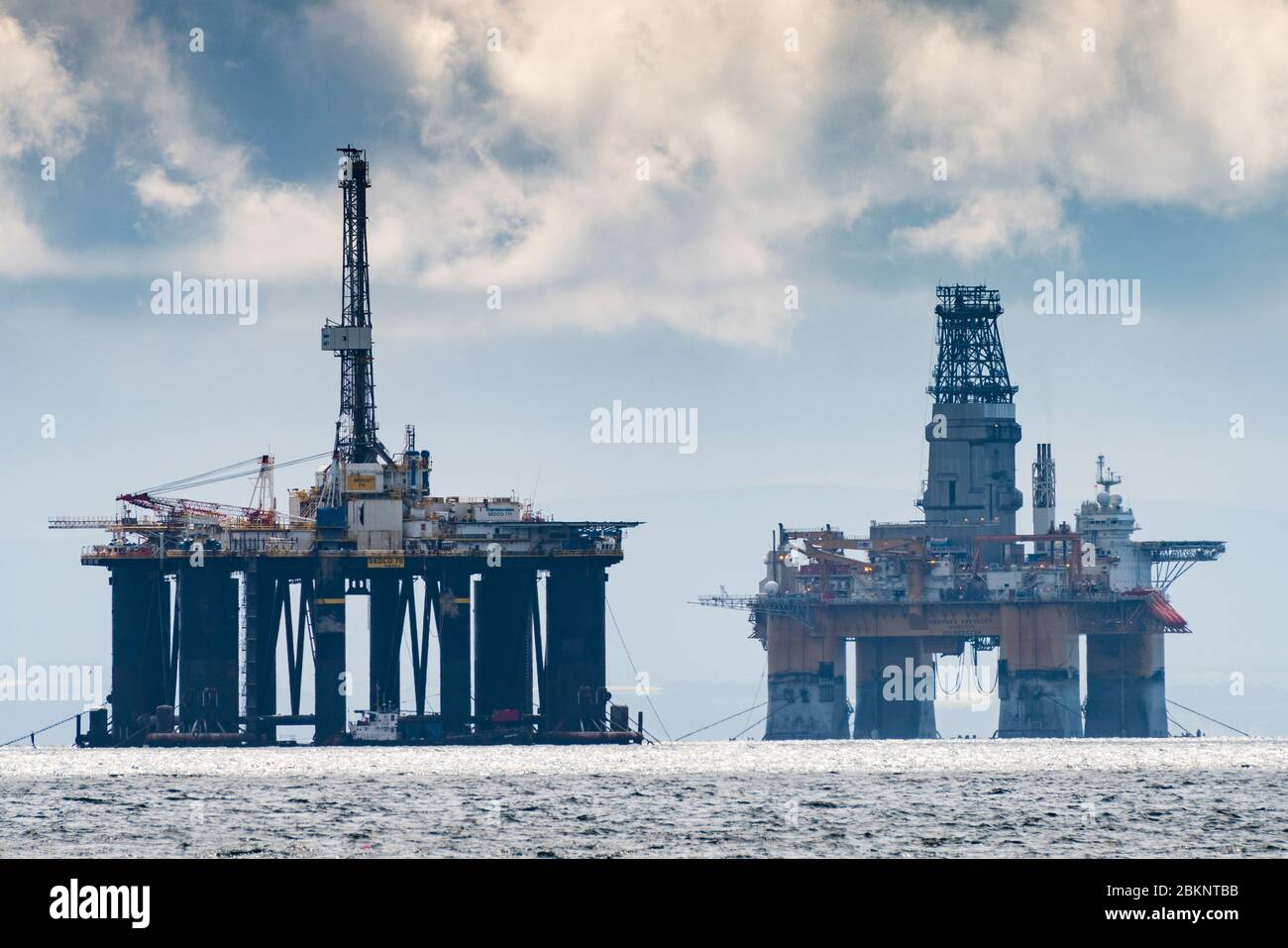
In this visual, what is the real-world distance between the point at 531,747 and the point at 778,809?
4904cm

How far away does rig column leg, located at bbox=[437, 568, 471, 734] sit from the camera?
13450 centimetres

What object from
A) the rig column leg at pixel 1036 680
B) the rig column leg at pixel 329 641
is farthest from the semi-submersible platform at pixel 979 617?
the rig column leg at pixel 329 641

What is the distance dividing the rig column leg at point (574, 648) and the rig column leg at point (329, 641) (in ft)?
36.4

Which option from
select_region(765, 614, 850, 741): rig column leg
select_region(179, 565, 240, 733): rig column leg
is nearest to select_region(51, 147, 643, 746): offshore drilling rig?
select_region(179, 565, 240, 733): rig column leg

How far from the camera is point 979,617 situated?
170000mm

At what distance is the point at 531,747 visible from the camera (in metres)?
134

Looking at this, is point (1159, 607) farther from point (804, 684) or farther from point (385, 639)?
point (385, 639)

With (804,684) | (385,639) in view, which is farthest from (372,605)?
(804,684)

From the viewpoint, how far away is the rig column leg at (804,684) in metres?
172

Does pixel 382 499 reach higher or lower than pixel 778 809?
higher

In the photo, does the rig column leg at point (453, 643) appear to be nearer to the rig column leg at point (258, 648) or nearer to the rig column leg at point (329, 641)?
the rig column leg at point (329, 641)
